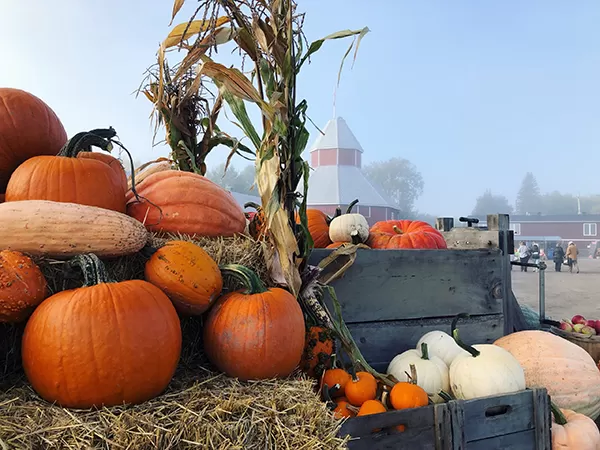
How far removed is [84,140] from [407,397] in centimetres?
166

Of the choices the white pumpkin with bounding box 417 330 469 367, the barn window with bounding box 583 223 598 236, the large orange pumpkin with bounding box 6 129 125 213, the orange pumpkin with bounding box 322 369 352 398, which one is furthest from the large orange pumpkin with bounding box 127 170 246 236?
the barn window with bounding box 583 223 598 236

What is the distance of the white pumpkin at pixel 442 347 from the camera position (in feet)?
7.77

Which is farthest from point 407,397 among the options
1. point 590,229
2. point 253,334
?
point 590,229

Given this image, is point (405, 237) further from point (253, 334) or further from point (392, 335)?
point (253, 334)

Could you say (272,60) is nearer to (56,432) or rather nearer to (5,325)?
(5,325)

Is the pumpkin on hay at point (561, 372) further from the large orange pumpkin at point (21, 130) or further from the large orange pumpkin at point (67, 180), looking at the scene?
the large orange pumpkin at point (21, 130)

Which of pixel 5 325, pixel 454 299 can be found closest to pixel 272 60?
pixel 5 325

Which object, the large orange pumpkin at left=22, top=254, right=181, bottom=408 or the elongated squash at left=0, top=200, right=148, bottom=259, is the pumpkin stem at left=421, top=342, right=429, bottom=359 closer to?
the large orange pumpkin at left=22, top=254, right=181, bottom=408

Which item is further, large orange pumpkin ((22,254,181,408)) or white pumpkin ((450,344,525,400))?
white pumpkin ((450,344,525,400))

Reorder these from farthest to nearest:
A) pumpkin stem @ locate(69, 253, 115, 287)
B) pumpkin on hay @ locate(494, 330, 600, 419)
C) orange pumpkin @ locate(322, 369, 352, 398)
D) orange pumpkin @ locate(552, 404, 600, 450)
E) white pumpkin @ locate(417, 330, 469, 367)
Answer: pumpkin on hay @ locate(494, 330, 600, 419) < white pumpkin @ locate(417, 330, 469, 367) < orange pumpkin @ locate(552, 404, 600, 450) < orange pumpkin @ locate(322, 369, 352, 398) < pumpkin stem @ locate(69, 253, 115, 287)

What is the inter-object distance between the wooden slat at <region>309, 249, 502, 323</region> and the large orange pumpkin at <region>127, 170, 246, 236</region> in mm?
618

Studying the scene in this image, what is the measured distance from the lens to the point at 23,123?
1788 mm

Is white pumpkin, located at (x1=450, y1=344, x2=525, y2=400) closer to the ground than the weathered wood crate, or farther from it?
farther from it

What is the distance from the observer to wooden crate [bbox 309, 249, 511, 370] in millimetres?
2451
